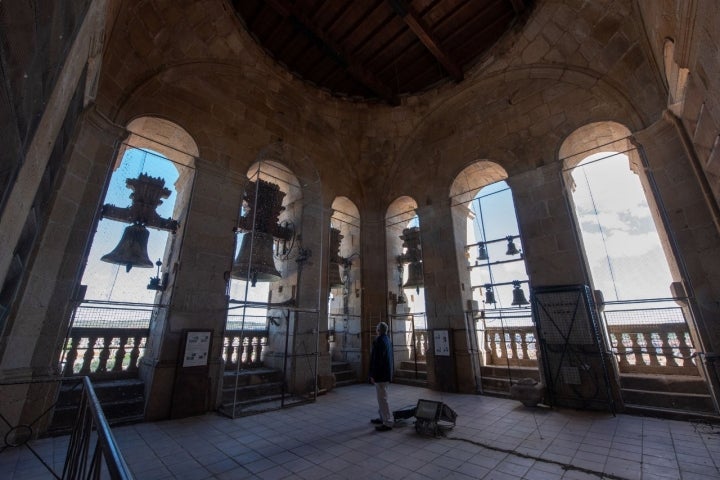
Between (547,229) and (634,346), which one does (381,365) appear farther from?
(634,346)

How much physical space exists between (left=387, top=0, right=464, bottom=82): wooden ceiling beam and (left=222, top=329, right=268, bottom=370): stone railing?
311 inches

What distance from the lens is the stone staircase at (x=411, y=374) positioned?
7665 mm

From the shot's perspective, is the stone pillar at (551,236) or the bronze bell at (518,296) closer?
the stone pillar at (551,236)

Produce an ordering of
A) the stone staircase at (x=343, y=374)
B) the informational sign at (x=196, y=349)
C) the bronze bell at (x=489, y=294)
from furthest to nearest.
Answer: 1. the stone staircase at (x=343, y=374)
2. the bronze bell at (x=489, y=294)
3. the informational sign at (x=196, y=349)

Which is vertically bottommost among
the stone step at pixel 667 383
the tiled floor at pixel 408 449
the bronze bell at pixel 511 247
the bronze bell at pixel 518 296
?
the tiled floor at pixel 408 449

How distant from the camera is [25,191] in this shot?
1557 millimetres

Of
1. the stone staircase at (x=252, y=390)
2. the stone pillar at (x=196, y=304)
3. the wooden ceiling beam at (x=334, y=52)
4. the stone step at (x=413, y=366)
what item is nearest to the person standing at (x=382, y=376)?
the stone staircase at (x=252, y=390)

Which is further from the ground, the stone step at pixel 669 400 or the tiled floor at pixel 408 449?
the stone step at pixel 669 400

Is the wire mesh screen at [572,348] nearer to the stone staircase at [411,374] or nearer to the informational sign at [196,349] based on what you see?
the stone staircase at [411,374]

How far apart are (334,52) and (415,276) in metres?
6.28

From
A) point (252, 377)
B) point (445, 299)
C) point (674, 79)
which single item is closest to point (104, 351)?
point (252, 377)

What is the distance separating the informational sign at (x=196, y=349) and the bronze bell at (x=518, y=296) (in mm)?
6203

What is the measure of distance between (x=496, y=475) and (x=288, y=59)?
9759 mm

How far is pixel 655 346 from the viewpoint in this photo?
18.6 feet
